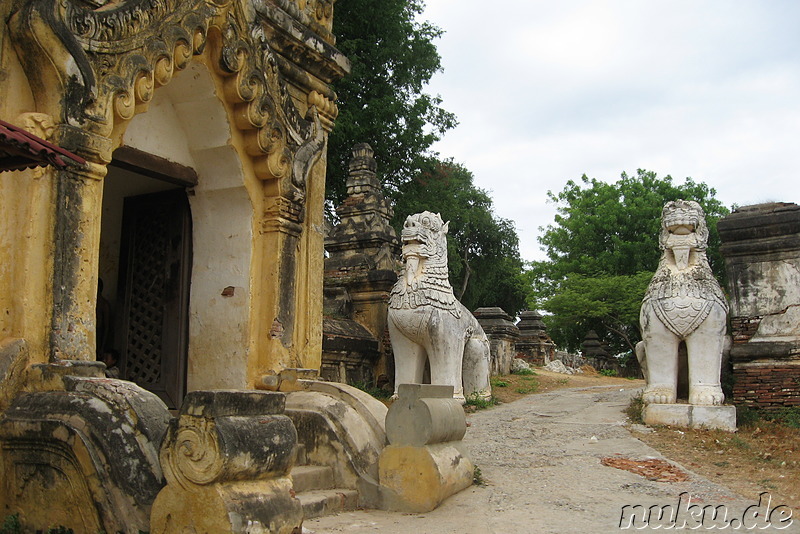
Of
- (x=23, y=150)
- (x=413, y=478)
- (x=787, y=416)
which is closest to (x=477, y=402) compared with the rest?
(x=787, y=416)

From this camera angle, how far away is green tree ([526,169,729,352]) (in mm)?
28281

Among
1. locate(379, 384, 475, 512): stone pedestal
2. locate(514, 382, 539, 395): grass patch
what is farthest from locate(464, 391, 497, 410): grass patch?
locate(379, 384, 475, 512): stone pedestal

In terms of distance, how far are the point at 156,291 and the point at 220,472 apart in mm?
3306

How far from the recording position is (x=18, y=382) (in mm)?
4270

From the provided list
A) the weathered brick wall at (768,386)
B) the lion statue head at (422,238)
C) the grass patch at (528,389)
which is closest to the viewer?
the weathered brick wall at (768,386)

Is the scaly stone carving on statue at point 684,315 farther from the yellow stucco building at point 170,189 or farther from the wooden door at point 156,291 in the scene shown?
the wooden door at point 156,291

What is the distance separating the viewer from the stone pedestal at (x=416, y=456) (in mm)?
5410

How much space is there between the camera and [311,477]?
5449mm

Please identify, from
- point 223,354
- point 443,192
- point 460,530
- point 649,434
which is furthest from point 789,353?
point 443,192

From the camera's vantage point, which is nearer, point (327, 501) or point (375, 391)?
point (327, 501)

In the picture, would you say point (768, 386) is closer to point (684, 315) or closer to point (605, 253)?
point (684, 315)

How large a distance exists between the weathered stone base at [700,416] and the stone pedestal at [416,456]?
438 cm

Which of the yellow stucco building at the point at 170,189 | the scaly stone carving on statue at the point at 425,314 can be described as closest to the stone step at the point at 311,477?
the yellow stucco building at the point at 170,189

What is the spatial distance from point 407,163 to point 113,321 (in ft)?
54.6
